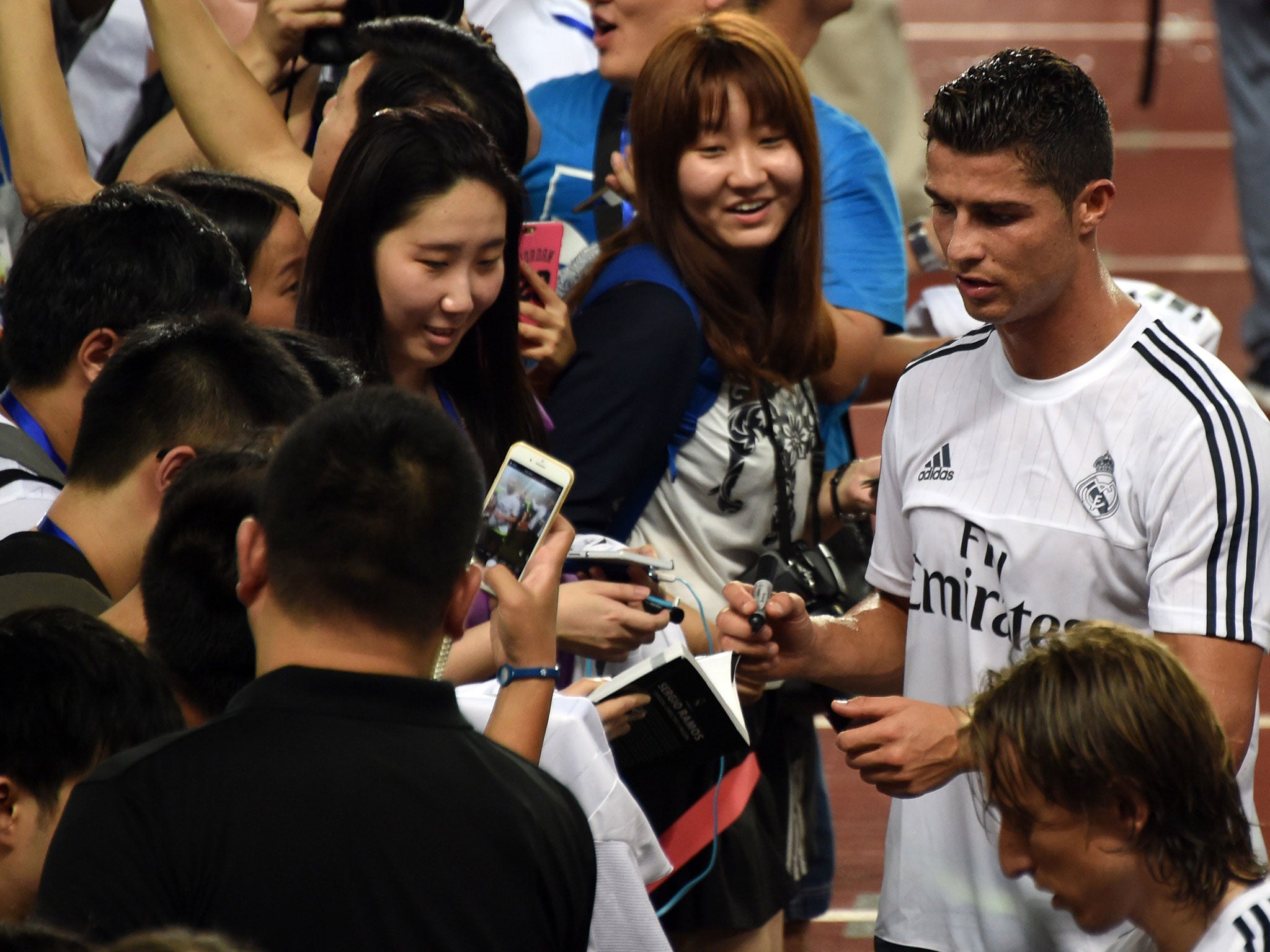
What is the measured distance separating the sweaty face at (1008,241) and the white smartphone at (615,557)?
70 centimetres

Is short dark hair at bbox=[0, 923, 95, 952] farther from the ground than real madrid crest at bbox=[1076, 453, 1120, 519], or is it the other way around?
real madrid crest at bbox=[1076, 453, 1120, 519]

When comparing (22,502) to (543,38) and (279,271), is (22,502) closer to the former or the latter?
(279,271)

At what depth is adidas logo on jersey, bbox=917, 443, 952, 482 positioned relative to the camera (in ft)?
8.26

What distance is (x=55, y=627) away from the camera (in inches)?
72.3

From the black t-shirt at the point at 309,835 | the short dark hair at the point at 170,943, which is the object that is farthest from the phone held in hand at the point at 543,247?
the short dark hair at the point at 170,943

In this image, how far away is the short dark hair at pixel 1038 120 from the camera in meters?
2.34

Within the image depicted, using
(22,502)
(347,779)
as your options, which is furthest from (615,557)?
(347,779)

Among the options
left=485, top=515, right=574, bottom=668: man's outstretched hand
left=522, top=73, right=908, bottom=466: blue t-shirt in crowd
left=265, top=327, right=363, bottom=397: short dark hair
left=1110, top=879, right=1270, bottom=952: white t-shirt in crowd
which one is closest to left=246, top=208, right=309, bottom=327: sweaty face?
left=265, top=327, right=363, bottom=397: short dark hair

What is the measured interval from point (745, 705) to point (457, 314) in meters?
0.89

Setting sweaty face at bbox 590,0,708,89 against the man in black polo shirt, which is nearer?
the man in black polo shirt

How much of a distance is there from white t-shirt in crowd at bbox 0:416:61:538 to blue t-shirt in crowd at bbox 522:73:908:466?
1623 millimetres

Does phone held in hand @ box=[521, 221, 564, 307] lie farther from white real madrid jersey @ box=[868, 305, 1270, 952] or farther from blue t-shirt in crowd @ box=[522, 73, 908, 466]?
white real madrid jersey @ box=[868, 305, 1270, 952]

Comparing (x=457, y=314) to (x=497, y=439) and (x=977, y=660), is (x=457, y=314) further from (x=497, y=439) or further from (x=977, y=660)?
(x=977, y=660)

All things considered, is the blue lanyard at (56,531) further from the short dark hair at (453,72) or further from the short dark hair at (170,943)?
the short dark hair at (453,72)
